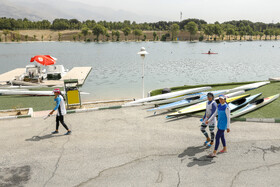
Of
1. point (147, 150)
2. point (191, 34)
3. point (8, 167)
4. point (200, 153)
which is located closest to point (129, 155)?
point (147, 150)

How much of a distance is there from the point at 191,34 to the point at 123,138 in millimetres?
200135

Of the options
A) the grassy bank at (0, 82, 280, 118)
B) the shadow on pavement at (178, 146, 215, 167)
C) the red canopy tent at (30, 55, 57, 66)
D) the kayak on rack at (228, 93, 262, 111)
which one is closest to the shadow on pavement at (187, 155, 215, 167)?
the shadow on pavement at (178, 146, 215, 167)

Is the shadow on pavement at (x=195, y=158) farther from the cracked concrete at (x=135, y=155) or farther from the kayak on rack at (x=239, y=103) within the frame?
the kayak on rack at (x=239, y=103)

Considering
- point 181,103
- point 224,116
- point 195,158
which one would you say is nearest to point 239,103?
point 181,103

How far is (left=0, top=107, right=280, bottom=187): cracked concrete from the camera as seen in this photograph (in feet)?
21.6

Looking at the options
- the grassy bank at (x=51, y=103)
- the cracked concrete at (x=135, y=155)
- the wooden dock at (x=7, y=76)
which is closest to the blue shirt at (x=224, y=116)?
the cracked concrete at (x=135, y=155)

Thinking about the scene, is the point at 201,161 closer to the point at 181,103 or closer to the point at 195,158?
the point at 195,158

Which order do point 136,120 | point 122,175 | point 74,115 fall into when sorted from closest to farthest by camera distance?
point 122,175 → point 136,120 → point 74,115

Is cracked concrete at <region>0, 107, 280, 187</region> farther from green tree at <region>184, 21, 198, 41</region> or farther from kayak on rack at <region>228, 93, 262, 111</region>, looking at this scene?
green tree at <region>184, 21, 198, 41</region>

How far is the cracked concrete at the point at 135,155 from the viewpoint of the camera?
6598 millimetres

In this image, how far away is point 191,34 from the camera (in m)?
197

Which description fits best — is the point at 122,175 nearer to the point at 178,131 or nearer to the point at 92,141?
the point at 92,141

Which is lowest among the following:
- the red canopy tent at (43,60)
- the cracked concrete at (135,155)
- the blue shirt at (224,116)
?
the cracked concrete at (135,155)

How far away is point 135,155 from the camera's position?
7953 mm
